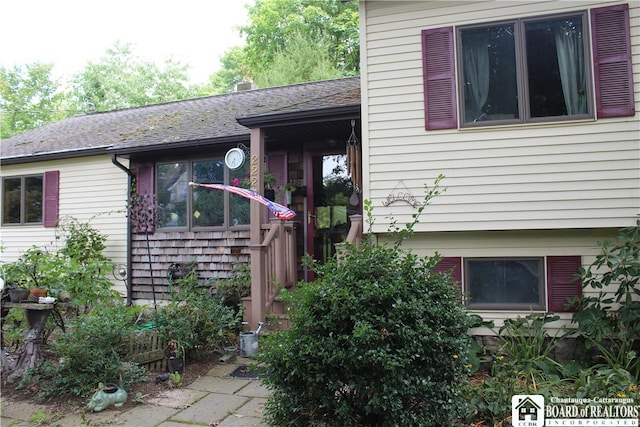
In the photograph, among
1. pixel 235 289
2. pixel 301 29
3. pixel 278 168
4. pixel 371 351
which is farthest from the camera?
pixel 301 29

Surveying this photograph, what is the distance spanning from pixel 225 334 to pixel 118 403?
171 centimetres

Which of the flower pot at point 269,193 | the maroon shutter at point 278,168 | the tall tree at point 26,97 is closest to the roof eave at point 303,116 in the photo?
the flower pot at point 269,193

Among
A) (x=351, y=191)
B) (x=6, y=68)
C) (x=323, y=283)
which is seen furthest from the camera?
(x=6, y=68)

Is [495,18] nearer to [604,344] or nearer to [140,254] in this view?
[604,344]

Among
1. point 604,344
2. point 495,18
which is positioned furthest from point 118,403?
point 495,18

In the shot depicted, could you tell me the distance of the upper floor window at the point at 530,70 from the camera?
4.29 meters

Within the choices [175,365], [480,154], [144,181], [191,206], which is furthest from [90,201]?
[480,154]

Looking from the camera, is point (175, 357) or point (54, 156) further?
point (54, 156)

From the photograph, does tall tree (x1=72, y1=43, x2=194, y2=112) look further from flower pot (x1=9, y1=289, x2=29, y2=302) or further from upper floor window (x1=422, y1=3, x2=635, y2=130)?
upper floor window (x1=422, y1=3, x2=635, y2=130)

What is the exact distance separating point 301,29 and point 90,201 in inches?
648

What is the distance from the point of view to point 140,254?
7.67 meters

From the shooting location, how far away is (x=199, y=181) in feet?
24.1

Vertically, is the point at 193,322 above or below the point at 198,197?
below

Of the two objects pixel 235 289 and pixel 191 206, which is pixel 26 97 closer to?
pixel 191 206
